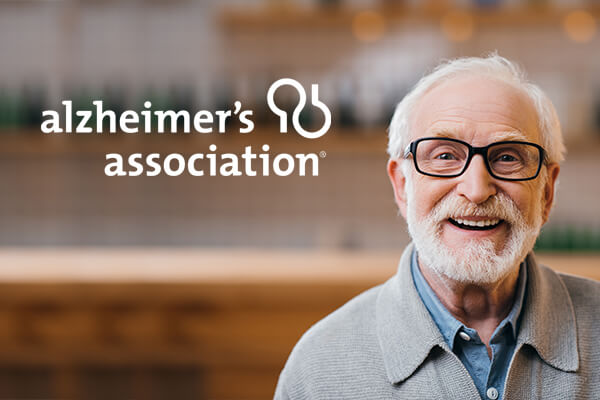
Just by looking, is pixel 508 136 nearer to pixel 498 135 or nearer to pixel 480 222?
pixel 498 135

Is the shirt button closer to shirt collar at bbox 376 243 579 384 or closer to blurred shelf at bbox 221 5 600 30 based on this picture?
shirt collar at bbox 376 243 579 384

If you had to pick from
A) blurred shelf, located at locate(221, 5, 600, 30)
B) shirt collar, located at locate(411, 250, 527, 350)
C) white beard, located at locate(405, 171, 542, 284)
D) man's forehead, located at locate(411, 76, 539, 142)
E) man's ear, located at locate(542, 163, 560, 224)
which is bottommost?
shirt collar, located at locate(411, 250, 527, 350)

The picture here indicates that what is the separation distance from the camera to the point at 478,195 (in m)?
0.87

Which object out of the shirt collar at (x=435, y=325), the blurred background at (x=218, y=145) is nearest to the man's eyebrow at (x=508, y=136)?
the shirt collar at (x=435, y=325)

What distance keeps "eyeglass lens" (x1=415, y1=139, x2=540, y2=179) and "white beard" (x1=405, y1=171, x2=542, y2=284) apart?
0.13ft

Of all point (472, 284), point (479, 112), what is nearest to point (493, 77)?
point (479, 112)

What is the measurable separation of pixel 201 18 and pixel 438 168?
9.13ft

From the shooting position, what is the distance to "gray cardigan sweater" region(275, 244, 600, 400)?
0.90 metres

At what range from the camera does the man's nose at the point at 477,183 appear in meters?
0.88

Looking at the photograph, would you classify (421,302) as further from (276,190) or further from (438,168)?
(276,190)

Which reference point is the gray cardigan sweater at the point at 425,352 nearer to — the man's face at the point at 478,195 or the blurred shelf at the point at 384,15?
the man's face at the point at 478,195

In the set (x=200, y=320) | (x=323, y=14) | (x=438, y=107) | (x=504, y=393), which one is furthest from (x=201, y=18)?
(x=504, y=393)

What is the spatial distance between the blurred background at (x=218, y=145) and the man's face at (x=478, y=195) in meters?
1.68

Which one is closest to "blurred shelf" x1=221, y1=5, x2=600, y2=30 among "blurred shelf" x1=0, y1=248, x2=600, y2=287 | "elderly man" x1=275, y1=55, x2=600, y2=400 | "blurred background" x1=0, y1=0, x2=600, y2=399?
"blurred background" x1=0, y1=0, x2=600, y2=399
